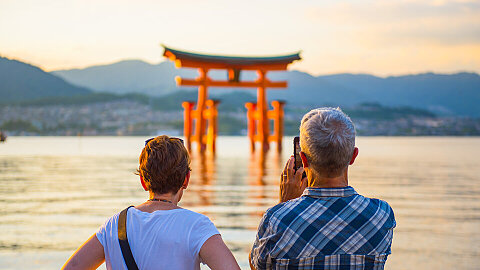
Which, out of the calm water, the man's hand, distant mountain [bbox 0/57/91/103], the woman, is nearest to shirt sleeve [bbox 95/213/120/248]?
the woman

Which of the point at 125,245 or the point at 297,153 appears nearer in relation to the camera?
the point at 125,245

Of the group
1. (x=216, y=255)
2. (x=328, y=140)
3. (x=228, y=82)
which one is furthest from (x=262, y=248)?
(x=228, y=82)

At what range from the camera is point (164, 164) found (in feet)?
6.57

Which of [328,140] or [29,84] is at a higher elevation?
[29,84]

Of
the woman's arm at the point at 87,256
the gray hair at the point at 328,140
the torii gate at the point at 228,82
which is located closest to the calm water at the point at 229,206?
→ the woman's arm at the point at 87,256

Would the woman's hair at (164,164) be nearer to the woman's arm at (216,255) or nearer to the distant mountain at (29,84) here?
the woman's arm at (216,255)

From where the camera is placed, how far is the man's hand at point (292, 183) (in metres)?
2.23

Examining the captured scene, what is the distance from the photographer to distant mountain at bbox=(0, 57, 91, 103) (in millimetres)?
133100

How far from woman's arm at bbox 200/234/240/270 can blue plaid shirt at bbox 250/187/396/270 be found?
167mm

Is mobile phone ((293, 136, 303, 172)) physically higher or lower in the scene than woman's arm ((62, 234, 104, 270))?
higher

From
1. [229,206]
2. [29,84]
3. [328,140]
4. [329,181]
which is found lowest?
[229,206]

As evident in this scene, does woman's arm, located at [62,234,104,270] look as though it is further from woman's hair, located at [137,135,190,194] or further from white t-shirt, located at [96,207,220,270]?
woman's hair, located at [137,135,190,194]

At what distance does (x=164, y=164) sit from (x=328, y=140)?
0.53 meters

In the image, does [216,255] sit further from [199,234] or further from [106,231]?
[106,231]
